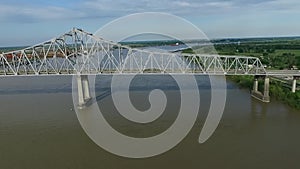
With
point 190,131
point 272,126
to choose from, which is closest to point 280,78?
point 272,126

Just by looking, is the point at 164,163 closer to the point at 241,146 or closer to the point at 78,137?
the point at 241,146

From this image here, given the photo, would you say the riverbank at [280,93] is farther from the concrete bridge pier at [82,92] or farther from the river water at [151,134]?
the concrete bridge pier at [82,92]

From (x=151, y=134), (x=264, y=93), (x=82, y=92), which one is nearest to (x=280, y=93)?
(x=264, y=93)

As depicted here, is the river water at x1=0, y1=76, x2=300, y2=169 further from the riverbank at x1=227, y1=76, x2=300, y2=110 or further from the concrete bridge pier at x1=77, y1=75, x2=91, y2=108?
the concrete bridge pier at x1=77, y1=75, x2=91, y2=108

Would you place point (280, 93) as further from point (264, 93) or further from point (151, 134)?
point (151, 134)

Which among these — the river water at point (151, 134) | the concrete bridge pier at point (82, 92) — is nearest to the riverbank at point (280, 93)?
the river water at point (151, 134)

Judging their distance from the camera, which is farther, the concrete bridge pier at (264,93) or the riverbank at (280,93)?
the concrete bridge pier at (264,93)
